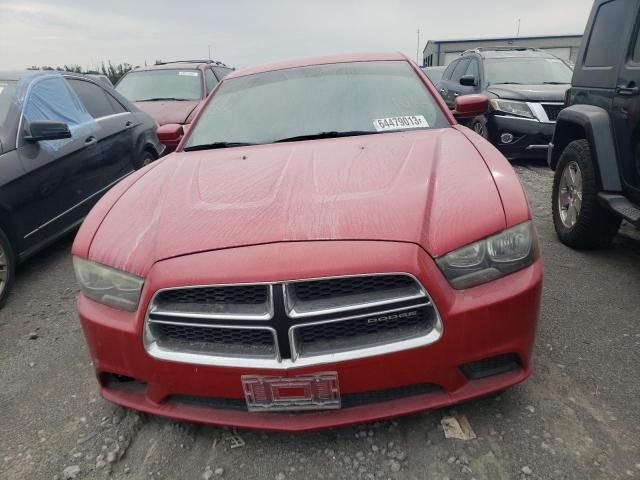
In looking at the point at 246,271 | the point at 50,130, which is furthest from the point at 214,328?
the point at 50,130

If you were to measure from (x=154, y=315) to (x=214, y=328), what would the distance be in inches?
9.0

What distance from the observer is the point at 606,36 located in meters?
3.47

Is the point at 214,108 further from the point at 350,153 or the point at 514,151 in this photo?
the point at 514,151

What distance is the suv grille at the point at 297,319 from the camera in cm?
169

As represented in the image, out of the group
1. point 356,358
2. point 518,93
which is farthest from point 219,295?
point 518,93

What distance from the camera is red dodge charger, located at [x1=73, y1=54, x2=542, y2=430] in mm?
1700

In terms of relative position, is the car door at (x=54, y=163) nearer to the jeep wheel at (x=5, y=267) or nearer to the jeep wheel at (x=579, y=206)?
the jeep wheel at (x=5, y=267)

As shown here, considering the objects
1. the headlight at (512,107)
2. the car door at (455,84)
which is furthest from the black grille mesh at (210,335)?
the car door at (455,84)

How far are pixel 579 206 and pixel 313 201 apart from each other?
102 inches

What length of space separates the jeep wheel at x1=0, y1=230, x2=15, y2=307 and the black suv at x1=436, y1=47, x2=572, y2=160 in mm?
5748

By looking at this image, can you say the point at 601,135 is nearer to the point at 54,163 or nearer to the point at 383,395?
the point at 383,395

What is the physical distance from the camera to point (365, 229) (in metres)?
1.78

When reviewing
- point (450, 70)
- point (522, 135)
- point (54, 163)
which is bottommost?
point (522, 135)

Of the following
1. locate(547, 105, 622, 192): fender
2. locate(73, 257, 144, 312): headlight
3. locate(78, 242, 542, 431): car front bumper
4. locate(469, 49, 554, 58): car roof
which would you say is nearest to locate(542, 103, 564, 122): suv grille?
locate(469, 49, 554, 58): car roof
